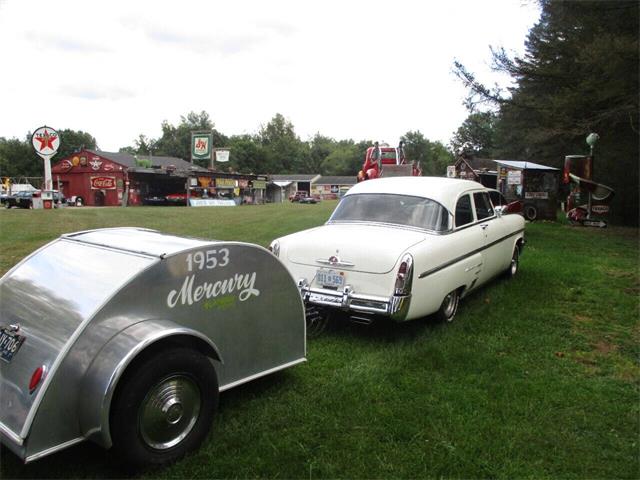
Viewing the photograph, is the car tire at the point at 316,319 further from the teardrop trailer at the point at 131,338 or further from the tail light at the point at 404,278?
the teardrop trailer at the point at 131,338

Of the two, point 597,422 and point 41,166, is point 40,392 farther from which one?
point 41,166

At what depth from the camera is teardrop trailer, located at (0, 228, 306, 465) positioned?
2564mm

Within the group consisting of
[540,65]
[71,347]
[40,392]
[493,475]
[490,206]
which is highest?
[540,65]

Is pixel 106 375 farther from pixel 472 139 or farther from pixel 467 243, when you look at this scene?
pixel 472 139

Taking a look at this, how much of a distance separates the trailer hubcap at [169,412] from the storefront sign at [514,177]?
18.8m

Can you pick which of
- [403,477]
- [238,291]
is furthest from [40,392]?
[403,477]

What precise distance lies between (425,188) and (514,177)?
14736 mm

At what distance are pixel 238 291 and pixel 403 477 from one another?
5.18 ft

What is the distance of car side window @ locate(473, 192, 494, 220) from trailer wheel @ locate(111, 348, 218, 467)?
4.96 metres

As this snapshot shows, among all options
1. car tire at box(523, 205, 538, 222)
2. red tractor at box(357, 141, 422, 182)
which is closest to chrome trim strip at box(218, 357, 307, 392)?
red tractor at box(357, 141, 422, 182)

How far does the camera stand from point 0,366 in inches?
110

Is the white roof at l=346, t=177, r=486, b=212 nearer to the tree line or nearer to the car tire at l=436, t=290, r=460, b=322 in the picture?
the car tire at l=436, t=290, r=460, b=322

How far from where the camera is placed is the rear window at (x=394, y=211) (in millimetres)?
5941

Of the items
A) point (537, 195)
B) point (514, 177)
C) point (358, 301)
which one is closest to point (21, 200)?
point (514, 177)
